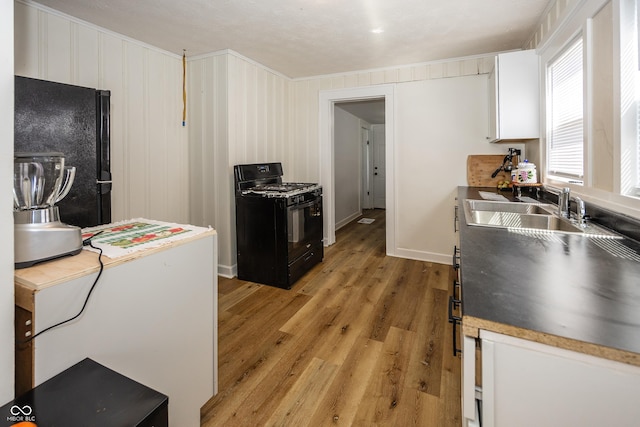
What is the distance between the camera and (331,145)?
4.25 metres

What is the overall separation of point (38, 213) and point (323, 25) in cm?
248

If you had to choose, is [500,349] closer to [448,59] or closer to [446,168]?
[446,168]

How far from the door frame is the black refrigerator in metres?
2.50

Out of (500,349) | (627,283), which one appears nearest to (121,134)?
(500,349)

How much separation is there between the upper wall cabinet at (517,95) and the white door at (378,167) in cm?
546

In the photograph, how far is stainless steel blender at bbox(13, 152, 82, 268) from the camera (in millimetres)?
934

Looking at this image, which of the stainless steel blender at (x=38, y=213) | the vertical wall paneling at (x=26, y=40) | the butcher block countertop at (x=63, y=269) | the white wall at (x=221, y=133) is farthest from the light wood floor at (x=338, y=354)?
the vertical wall paneling at (x=26, y=40)

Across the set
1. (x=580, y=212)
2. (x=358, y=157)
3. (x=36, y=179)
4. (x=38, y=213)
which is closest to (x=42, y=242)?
(x=38, y=213)

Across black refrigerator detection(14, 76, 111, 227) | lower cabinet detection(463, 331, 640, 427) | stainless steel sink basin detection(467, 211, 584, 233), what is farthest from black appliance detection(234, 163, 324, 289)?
lower cabinet detection(463, 331, 640, 427)

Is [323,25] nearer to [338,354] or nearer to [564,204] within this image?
[564,204]

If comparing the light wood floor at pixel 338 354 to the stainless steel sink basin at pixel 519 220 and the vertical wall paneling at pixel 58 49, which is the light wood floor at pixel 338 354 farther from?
the vertical wall paneling at pixel 58 49

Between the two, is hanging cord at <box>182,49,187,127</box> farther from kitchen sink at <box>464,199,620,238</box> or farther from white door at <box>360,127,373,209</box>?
white door at <box>360,127,373,209</box>

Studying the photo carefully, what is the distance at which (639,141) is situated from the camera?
139cm

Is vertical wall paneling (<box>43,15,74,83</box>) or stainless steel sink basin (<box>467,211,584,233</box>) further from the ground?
vertical wall paneling (<box>43,15,74,83</box>)
